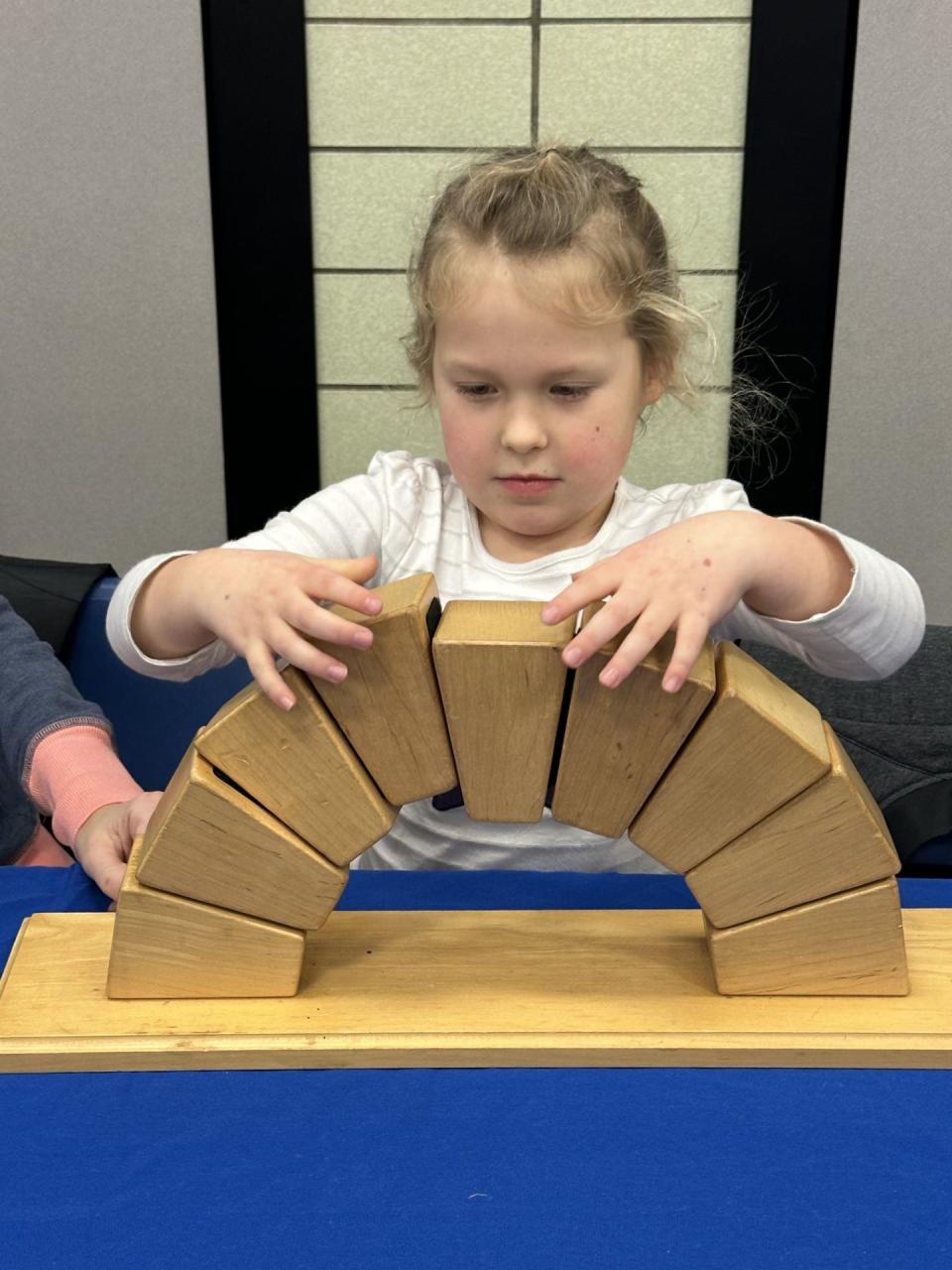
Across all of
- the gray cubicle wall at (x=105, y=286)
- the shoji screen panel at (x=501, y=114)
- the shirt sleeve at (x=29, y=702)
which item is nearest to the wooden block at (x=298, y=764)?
the shirt sleeve at (x=29, y=702)

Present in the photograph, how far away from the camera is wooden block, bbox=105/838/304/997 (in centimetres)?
74

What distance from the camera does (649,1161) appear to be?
61 cm

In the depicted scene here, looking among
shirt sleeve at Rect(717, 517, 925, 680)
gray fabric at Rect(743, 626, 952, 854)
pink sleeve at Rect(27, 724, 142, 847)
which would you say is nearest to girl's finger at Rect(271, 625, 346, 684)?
shirt sleeve at Rect(717, 517, 925, 680)

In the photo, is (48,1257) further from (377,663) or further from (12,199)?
(12,199)

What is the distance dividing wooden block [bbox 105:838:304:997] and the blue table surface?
0.07 metres

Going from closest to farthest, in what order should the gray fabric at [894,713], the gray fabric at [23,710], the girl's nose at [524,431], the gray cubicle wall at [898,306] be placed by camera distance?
the girl's nose at [524,431] → the gray fabric at [23,710] → the gray fabric at [894,713] → the gray cubicle wall at [898,306]

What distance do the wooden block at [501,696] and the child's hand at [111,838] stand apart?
1.05 feet

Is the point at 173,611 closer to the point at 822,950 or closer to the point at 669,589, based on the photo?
the point at 669,589

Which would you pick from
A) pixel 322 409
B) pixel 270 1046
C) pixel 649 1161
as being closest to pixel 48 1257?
pixel 270 1046

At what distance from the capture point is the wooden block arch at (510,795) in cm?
69

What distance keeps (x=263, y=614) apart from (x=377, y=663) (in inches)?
3.4

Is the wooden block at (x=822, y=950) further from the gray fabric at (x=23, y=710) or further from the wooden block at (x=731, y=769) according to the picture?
the gray fabric at (x=23, y=710)

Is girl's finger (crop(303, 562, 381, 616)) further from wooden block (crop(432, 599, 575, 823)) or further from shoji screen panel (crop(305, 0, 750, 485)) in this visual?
shoji screen panel (crop(305, 0, 750, 485))

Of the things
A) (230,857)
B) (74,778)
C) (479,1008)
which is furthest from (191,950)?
(74,778)
